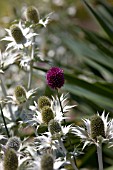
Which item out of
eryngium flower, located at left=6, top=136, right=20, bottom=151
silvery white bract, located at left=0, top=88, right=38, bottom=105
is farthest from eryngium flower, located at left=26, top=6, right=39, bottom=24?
eryngium flower, located at left=6, top=136, right=20, bottom=151

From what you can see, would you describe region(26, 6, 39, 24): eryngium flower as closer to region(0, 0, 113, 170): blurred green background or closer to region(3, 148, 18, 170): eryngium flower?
region(0, 0, 113, 170): blurred green background

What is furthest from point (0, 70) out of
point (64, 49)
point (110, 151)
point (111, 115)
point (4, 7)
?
point (4, 7)

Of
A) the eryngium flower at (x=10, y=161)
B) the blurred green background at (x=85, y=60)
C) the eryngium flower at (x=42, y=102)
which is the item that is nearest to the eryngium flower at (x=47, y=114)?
the eryngium flower at (x=42, y=102)

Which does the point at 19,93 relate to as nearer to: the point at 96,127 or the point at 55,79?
the point at 55,79

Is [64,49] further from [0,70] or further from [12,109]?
[0,70]

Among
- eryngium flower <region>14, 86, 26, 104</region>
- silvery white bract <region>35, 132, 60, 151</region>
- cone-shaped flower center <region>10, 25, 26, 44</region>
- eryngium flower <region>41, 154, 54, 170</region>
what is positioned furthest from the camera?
cone-shaped flower center <region>10, 25, 26, 44</region>

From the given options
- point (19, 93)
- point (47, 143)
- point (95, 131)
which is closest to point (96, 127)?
point (95, 131)

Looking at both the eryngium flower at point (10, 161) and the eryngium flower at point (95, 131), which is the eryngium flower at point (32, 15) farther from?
the eryngium flower at point (10, 161)
